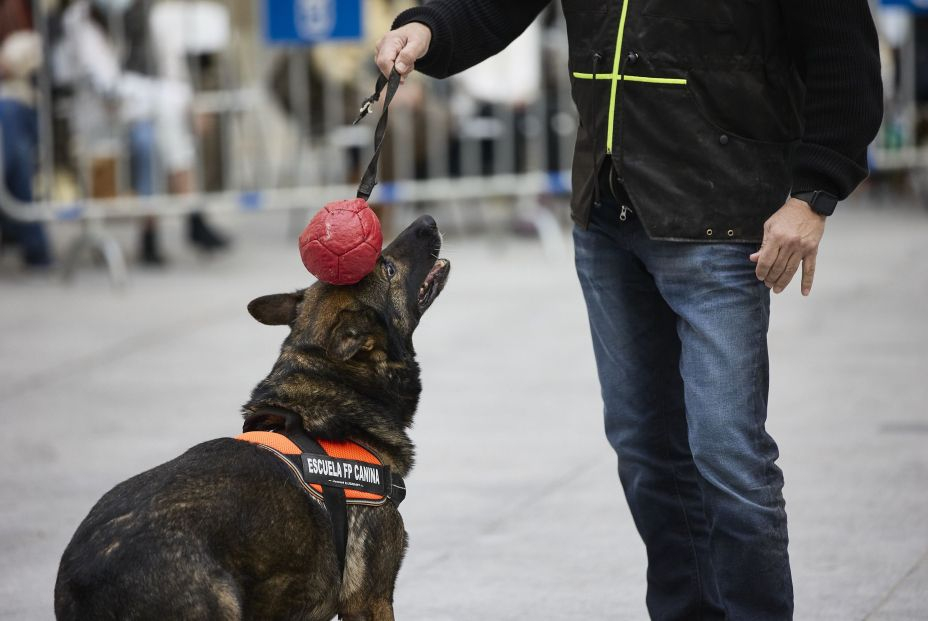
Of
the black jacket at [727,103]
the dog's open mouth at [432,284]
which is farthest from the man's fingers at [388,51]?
the dog's open mouth at [432,284]

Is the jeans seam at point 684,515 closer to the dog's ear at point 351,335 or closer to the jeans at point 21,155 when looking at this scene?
the dog's ear at point 351,335

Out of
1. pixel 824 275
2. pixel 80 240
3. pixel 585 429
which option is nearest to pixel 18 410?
pixel 585 429

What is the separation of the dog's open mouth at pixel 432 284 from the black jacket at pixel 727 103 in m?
0.62

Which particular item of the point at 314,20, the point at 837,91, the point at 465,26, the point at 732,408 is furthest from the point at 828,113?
the point at 314,20

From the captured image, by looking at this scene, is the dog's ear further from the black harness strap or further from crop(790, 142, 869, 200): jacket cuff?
crop(790, 142, 869, 200): jacket cuff

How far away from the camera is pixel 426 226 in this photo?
372 cm

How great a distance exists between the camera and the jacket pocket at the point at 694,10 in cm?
303

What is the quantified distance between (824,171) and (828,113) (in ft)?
0.40

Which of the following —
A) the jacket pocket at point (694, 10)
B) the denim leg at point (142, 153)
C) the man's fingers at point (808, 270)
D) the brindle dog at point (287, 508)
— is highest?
the jacket pocket at point (694, 10)

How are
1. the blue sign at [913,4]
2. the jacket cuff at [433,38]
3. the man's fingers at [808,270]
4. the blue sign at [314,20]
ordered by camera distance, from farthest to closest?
the blue sign at [913,4] < the blue sign at [314,20] < the jacket cuff at [433,38] < the man's fingers at [808,270]

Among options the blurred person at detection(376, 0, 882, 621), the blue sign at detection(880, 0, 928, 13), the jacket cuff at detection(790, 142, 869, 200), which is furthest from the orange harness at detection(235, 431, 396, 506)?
the blue sign at detection(880, 0, 928, 13)

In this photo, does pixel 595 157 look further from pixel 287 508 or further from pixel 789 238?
pixel 287 508

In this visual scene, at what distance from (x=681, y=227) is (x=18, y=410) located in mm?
A: 4276

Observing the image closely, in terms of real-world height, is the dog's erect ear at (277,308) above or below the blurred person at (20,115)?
above
